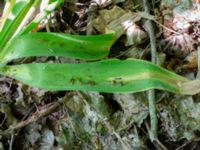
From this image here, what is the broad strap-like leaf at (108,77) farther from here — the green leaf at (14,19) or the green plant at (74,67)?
the green leaf at (14,19)

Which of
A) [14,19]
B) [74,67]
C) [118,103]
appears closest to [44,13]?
[14,19]

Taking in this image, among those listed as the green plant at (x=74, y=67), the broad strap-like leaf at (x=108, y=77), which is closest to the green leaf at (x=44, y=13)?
the green plant at (x=74, y=67)

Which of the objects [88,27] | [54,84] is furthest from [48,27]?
[54,84]

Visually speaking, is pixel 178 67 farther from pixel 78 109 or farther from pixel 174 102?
pixel 78 109

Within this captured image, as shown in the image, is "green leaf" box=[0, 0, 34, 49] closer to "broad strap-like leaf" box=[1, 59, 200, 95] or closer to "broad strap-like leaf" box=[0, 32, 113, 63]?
"broad strap-like leaf" box=[0, 32, 113, 63]

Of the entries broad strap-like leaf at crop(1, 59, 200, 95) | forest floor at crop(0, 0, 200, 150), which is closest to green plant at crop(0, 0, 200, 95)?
broad strap-like leaf at crop(1, 59, 200, 95)
